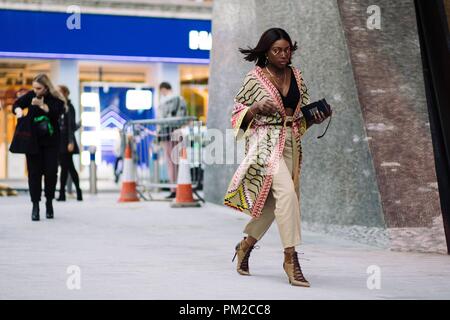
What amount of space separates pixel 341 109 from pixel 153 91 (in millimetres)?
14394

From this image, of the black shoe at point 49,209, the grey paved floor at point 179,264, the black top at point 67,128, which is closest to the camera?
the grey paved floor at point 179,264

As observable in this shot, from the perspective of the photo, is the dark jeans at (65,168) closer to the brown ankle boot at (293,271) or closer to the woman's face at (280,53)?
the woman's face at (280,53)

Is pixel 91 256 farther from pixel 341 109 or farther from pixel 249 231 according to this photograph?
pixel 341 109

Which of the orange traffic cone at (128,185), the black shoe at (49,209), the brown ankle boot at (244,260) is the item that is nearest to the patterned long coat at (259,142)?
the brown ankle boot at (244,260)

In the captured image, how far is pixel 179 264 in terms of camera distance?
713 cm

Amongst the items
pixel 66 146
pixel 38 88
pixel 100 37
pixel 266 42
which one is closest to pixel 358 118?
pixel 266 42

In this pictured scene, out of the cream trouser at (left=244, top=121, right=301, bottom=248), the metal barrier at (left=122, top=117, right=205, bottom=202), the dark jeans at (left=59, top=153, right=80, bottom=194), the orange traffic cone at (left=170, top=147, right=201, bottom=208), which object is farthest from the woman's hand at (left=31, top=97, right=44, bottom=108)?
the cream trouser at (left=244, top=121, right=301, bottom=248)

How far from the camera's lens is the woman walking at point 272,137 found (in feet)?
19.9

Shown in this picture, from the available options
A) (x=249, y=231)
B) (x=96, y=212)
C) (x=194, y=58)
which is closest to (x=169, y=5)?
(x=194, y=58)

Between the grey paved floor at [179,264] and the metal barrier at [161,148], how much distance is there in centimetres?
323

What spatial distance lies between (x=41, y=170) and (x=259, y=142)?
17.9 feet

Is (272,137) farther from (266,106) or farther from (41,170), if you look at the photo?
(41,170)

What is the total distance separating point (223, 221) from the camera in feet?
37.0

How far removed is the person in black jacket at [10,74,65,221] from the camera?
1085 cm
